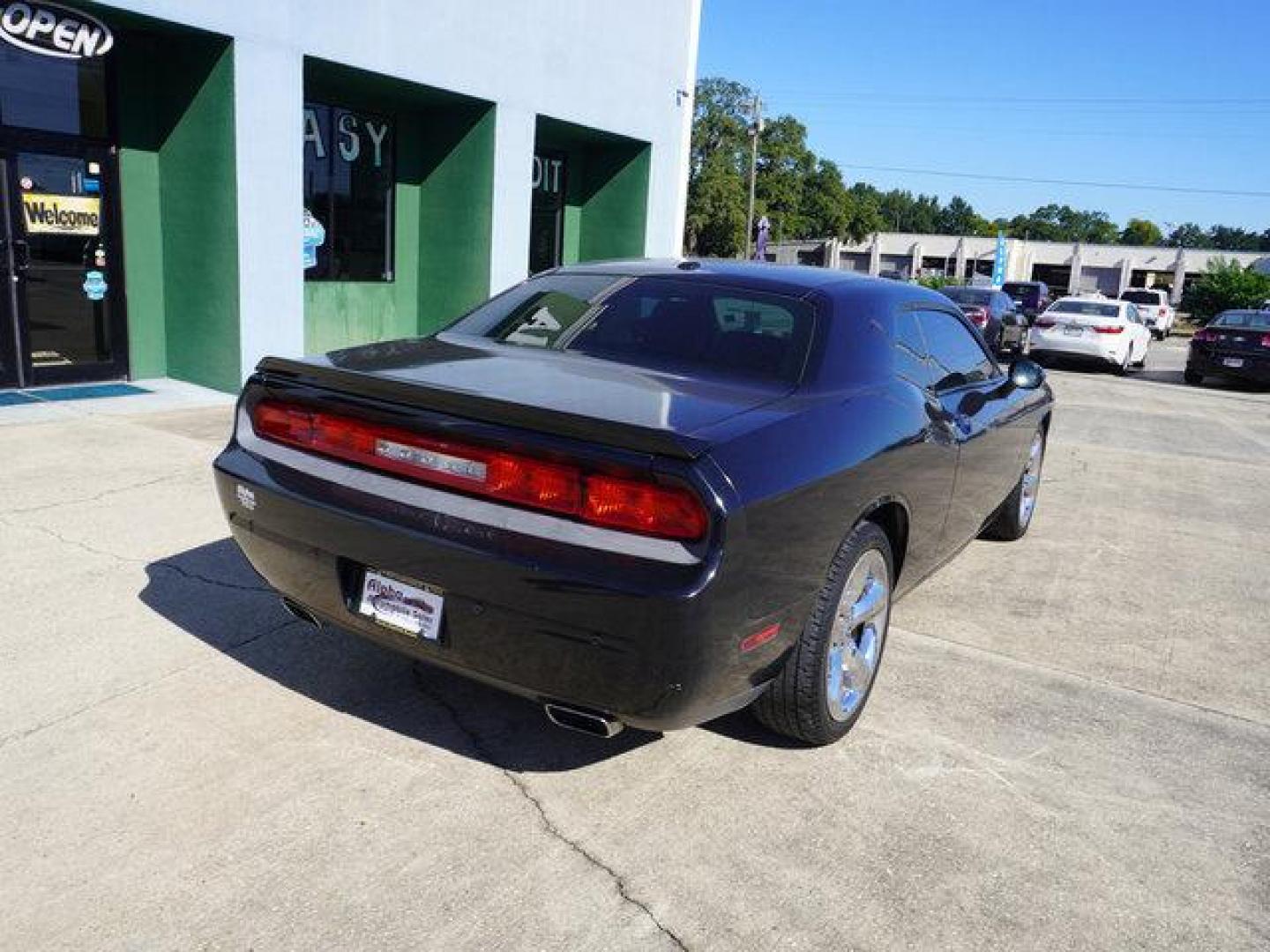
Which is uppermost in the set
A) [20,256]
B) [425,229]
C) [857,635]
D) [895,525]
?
[425,229]

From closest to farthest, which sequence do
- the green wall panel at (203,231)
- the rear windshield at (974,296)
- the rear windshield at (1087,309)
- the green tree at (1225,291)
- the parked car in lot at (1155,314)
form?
1. the green wall panel at (203,231)
2. the rear windshield at (1087,309)
3. the rear windshield at (974,296)
4. the parked car in lot at (1155,314)
5. the green tree at (1225,291)

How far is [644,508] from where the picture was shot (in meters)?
2.46

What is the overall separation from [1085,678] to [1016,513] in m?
1.98

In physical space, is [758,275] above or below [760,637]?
above

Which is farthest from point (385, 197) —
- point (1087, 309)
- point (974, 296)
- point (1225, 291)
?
point (1225, 291)

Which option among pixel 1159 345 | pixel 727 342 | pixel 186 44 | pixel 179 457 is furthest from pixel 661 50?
pixel 1159 345

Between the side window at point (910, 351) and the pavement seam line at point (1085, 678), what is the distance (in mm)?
1126

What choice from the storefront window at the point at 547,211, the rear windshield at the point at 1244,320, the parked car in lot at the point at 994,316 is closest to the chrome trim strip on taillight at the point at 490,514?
the storefront window at the point at 547,211

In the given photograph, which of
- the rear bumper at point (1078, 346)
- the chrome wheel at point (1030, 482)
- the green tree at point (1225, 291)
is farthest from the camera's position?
the green tree at point (1225, 291)

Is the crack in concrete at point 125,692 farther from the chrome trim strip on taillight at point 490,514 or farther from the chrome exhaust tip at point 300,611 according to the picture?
the chrome trim strip on taillight at point 490,514

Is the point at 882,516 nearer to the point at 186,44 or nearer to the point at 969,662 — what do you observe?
the point at 969,662

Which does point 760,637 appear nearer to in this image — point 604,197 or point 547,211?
point 547,211

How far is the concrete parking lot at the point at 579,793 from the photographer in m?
2.39

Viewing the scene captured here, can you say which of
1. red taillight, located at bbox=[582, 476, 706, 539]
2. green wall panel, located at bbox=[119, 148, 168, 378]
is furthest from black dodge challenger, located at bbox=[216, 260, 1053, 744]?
green wall panel, located at bbox=[119, 148, 168, 378]
